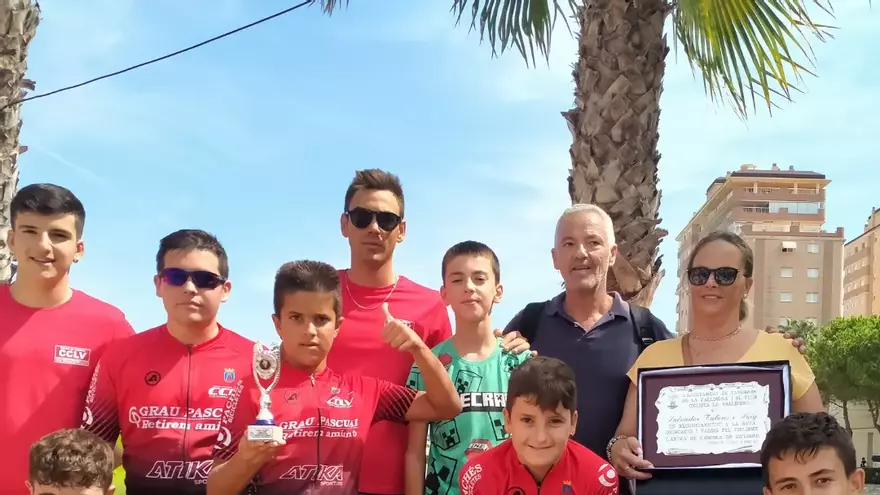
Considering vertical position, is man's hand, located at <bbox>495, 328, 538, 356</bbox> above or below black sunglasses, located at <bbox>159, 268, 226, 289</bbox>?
below

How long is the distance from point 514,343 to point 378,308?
725 millimetres

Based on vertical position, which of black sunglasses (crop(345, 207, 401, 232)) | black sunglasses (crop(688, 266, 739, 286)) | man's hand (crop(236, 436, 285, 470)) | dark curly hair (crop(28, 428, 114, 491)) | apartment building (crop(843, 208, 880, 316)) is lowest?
dark curly hair (crop(28, 428, 114, 491))

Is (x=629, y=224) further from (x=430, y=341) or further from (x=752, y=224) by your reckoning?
(x=752, y=224)

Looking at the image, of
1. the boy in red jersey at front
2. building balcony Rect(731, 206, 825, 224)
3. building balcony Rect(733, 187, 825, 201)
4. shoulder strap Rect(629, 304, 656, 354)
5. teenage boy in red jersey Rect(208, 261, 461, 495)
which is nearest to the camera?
the boy in red jersey at front

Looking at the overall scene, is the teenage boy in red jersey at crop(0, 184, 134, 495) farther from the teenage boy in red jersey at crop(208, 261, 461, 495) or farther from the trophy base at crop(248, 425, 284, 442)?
the trophy base at crop(248, 425, 284, 442)

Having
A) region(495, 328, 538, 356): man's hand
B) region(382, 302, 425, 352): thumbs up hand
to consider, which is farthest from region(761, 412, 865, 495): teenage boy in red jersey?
region(382, 302, 425, 352): thumbs up hand

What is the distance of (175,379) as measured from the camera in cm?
385

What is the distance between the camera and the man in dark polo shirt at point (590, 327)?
4059 mm

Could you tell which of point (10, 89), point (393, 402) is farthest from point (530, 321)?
point (10, 89)

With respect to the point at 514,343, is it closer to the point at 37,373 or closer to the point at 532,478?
the point at 532,478

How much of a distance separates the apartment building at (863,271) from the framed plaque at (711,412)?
8093 cm

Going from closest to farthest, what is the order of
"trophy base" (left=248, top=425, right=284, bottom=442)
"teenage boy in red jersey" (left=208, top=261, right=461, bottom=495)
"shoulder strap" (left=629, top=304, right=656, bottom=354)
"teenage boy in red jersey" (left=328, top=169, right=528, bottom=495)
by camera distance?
"trophy base" (left=248, top=425, right=284, bottom=442)
"teenage boy in red jersey" (left=208, top=261, right=461, bottom=495)
"teenage boy in red jersey" (left=328, top=169, right=528, bottom=495)
"shoulder strap" (left=629, top=304, right=656, bottom=354)

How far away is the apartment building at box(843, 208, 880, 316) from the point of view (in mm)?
77562

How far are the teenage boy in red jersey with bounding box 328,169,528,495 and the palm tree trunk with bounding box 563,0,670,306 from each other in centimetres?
303
